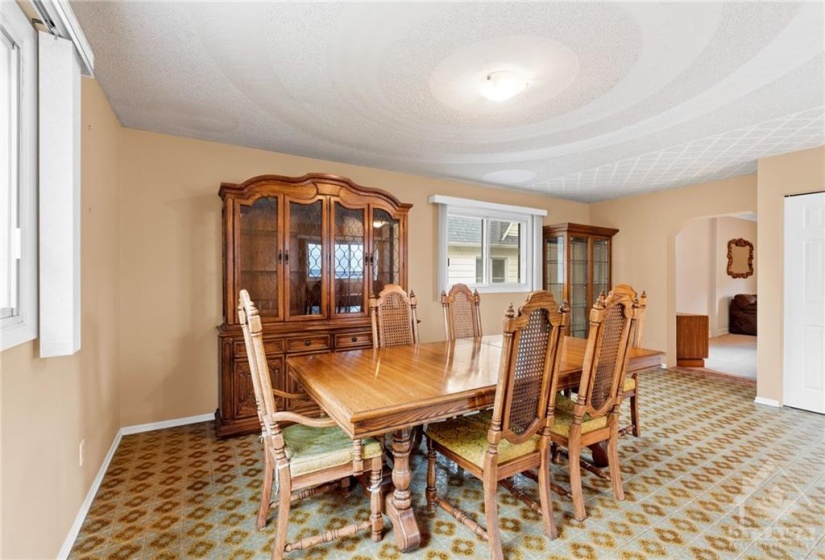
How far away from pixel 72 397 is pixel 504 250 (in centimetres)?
460

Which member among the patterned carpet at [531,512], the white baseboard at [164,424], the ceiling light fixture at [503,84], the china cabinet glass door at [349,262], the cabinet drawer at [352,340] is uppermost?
the ceiling light fixture at [503,84]

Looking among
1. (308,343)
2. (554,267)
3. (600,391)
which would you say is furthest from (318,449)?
(554,267)

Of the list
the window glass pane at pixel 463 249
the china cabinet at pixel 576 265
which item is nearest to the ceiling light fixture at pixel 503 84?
the window glass pane at pixel 463 249

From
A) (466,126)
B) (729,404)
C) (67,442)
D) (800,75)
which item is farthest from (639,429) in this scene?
(67,442)

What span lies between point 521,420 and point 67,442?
2122mm

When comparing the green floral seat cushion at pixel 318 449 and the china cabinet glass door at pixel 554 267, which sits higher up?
the china cabinet glass door at pixel 554 267

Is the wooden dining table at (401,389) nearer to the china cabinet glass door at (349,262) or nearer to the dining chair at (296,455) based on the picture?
the dining chair at (296,455)

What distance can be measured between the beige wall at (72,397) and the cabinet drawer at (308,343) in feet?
4.03

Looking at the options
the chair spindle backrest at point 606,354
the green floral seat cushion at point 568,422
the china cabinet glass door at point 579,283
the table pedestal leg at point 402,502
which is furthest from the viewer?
the china cabinet glass door at point 579,283

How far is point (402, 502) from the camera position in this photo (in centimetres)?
180

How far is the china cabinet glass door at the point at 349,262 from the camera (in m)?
3.49

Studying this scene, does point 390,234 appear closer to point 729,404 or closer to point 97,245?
point 97,245

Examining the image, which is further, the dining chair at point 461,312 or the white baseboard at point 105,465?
the dining chair at point 461,312

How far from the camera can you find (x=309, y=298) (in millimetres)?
3396
